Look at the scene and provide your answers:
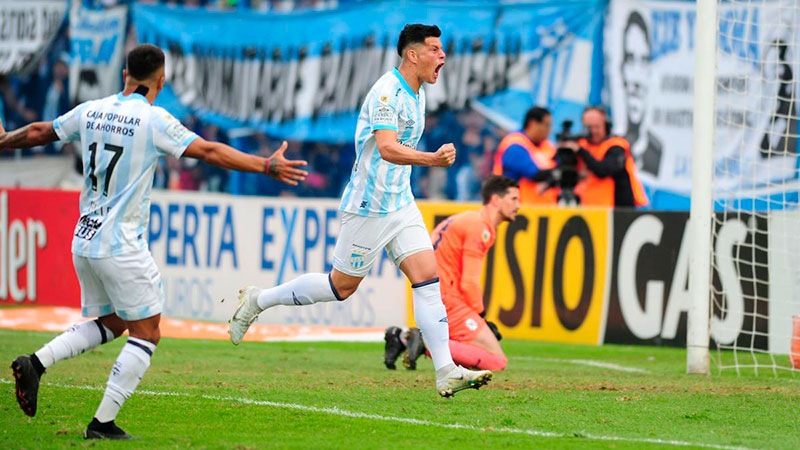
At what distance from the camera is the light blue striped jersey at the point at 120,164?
6.62 meters

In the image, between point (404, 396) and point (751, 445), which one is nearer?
point (751, 445)

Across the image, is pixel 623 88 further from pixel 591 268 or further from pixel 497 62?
pixel 591 268

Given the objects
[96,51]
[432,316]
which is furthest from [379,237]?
[96,51]

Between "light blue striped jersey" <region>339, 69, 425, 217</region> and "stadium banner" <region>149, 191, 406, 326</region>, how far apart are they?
607 cm

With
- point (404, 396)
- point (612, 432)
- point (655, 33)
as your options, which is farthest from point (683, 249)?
point (612, 432)

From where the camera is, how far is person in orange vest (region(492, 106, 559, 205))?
14.3 m

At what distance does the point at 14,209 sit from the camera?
16.3 meters

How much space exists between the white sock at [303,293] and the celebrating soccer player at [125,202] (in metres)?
2.02

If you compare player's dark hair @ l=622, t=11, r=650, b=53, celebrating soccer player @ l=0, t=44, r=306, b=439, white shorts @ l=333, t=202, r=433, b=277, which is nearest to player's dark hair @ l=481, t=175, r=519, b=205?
white shorts @ l=333, t=202, r=433, b=277

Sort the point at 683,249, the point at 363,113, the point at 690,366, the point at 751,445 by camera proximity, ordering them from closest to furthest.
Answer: the point at 751,445 → the point at 363,113 → the point at 690,366 → the point at 683,249

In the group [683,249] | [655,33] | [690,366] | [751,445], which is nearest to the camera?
[751,445]

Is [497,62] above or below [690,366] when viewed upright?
above

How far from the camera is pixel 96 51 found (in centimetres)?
2058

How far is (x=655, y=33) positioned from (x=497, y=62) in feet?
6.87
